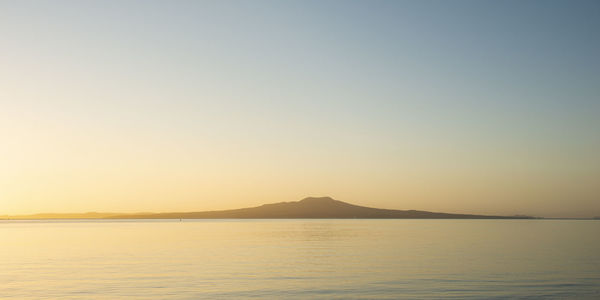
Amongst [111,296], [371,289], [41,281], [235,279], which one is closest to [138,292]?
[111,296]

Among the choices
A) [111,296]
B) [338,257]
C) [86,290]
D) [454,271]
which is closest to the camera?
[111,296]

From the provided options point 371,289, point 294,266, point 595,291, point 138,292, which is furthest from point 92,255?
point 595,291

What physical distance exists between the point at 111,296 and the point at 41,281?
33.8 feet

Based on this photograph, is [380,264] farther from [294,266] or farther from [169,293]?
[169,293]

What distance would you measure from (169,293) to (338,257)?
1049 inches

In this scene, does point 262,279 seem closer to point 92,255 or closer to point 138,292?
point 138,292

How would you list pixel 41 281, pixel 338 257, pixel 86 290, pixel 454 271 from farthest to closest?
pixel 338 257
pixel 454 271
pixel 41 281
pixel 86 290

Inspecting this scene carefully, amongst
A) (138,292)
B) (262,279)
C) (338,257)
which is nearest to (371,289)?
(262,279)

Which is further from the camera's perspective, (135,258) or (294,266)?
(135,258)

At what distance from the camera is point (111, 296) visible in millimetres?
31312

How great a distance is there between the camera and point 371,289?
3353 centimetres

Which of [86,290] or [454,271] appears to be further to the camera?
[454,271]

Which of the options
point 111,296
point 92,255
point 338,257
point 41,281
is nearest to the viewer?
point 111,296

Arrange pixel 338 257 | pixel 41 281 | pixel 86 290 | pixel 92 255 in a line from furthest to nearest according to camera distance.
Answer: pixel 92 255, pixel 338 257, pixel 41 281, pixel 86 290
